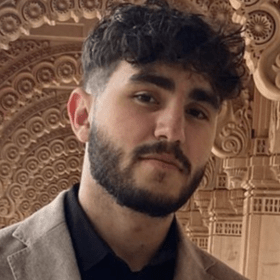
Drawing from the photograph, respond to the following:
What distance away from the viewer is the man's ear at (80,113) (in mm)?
2213

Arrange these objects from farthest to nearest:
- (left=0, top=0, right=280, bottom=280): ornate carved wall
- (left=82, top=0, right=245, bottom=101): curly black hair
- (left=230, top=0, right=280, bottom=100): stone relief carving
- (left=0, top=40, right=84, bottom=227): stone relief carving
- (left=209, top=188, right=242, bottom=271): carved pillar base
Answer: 1. (left=0, top=40, right=84, bottom=227): stone relief carving
2. (left=209, top=188, right=242, bottom=271): carved pillar base
3. (left=0, top=0, right=280, bottom=280): ornate carved wall
4. (left=230, top=0, right=280, bottom=100): stone relief carving
5. (left=82, top=0, right=245, bottom=101): curly black hair

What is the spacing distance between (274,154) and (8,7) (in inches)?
103

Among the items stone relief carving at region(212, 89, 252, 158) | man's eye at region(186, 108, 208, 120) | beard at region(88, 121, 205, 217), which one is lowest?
stone relief carving at region(212, 89, 252, 158)

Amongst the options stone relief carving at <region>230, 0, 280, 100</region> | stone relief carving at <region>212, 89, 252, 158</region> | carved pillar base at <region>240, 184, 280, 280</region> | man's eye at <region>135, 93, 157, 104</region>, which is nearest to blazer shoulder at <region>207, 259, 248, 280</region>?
man's eye at <region>135, 93, 157, 104</region>

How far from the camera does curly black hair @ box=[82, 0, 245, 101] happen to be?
212cm

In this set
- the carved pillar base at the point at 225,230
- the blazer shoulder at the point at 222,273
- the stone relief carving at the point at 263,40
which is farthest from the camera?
the carved pillar base at the point at 225,230

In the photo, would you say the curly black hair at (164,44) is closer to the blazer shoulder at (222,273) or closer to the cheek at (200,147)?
the cheek at (200,147)

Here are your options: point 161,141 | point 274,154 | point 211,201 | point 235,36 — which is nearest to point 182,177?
point 161,141

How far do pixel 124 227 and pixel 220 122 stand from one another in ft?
21.3

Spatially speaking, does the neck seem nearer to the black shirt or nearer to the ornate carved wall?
the black shirt

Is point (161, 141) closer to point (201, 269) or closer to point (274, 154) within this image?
point (201, 269)

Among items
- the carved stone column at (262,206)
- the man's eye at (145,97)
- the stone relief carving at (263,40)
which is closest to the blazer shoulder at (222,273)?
the man's eye at (145,97)

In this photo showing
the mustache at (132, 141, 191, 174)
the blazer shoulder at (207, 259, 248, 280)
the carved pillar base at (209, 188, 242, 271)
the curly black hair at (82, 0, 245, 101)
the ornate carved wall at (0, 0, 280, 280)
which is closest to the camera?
the mustache at (132, 141, 191, 174)

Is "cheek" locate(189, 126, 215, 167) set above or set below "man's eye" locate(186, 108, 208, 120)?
below
